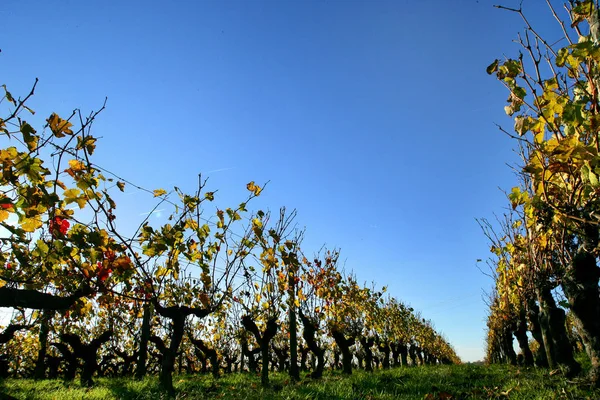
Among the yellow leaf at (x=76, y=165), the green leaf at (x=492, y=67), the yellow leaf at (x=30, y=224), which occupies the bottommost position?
the yellow leaf at (x=30, y=224)

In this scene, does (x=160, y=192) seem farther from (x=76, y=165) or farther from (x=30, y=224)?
(x=30, y=224)

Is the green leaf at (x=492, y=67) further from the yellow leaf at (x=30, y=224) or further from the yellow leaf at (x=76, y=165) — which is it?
the yellow leaf at (x=30, y=224)

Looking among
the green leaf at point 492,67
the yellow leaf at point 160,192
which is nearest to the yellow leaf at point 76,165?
the yellow leaf at point 160,192

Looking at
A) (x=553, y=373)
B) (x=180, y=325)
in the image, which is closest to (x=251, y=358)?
(x=180, y=325)

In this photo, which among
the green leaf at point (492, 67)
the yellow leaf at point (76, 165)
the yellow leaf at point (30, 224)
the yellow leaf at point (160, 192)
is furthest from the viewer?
the yellow leaf at point (160, 192)

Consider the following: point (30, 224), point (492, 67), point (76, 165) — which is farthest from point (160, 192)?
point (492, 67)

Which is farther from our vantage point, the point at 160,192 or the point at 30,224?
the point at 160,192

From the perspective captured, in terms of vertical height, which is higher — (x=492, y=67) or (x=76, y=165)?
(x=492, y=67)

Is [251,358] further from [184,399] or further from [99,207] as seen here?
[99,207]

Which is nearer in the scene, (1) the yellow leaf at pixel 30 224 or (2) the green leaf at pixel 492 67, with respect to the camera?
(2) the green leaf at pixel 492 67

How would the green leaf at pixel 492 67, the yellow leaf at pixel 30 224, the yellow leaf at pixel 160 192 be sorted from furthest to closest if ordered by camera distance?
1. the yellow leaf at pixel 160 192
2. the yellow leaf at pixel 30 224
3. the green leaf at pixel 492 67

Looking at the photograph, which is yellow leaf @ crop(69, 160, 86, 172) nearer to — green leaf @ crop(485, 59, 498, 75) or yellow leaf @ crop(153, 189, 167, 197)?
yellow leaf @ crop(153, 189, 167, 197)

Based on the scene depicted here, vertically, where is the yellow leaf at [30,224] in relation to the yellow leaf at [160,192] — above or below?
below

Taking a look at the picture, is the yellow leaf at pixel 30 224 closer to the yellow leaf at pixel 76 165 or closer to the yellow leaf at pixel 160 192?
the yellow leaf at pixel 76 165
